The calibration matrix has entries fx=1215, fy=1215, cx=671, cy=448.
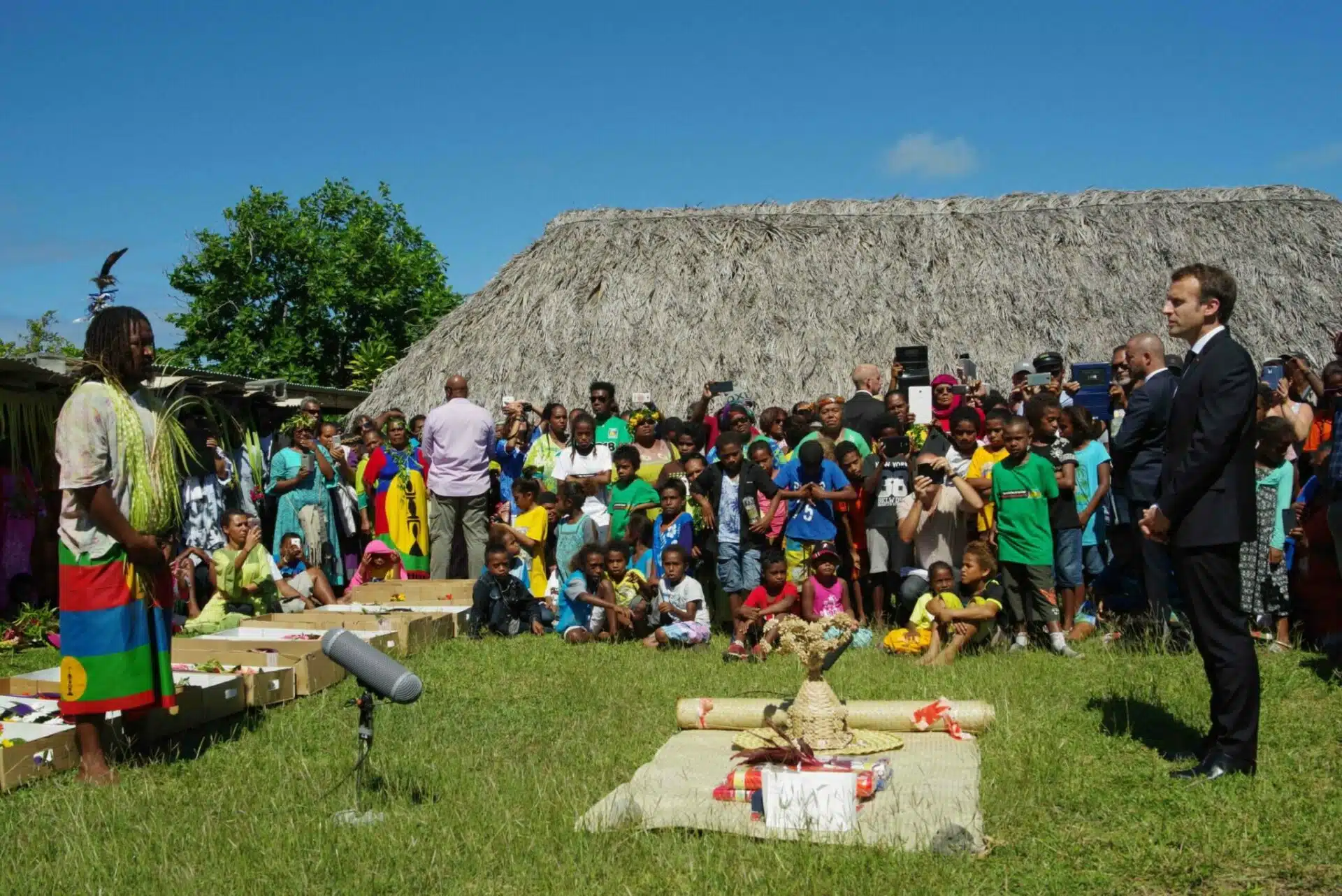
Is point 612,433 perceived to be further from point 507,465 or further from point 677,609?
point 677,609

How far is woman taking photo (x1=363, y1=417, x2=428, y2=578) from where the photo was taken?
11945 mm

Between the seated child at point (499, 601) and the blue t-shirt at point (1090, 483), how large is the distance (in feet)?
14.9

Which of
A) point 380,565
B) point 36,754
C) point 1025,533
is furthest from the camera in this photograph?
point 380,565

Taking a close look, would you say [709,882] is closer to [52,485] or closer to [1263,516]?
[1263,516]

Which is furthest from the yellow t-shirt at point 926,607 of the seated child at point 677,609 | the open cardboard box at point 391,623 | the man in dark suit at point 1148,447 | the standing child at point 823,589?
the open cardboard box at point 391,623

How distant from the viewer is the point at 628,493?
35.5 ft

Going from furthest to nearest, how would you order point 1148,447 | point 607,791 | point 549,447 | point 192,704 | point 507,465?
point 507,465 < point 549,447 < point 1148,447 < point 192,704 < point 607,791

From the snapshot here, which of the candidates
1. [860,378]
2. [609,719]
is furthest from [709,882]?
[860,378]

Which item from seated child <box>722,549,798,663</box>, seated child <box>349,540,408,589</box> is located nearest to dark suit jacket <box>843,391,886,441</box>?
seated child <box>722,549,798,663</box>

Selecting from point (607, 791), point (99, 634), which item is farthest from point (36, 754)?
point (607, 791)

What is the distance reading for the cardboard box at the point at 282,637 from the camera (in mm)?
8328

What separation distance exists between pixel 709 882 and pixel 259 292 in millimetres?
37700

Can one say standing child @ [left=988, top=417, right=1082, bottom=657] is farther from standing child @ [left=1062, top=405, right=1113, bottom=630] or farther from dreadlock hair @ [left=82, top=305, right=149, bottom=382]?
dreadlock hair @ [left=82, top=305, right=149, bottom=382]

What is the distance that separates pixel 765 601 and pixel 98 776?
16.6ft
